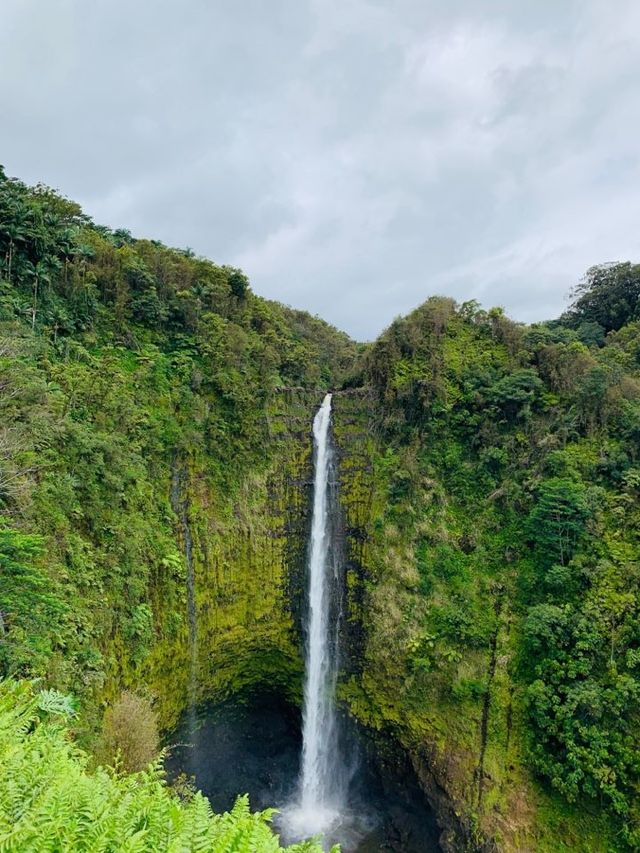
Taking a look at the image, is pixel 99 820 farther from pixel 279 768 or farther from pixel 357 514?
pixel 279 768

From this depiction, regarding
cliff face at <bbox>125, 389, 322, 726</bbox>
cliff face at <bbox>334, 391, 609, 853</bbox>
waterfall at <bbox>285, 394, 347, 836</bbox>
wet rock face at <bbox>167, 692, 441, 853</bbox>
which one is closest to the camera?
cliff face at <bbox>334, 391, 609, 853</bbox>

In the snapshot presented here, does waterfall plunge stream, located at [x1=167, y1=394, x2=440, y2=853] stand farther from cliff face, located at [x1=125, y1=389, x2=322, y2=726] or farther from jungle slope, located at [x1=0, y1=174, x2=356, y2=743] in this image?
jungle slope, located at [x1=0, y1=174, x2=356, y2=743]

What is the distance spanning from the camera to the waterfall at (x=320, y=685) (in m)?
14.4

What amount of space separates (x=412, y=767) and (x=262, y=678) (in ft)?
19.0

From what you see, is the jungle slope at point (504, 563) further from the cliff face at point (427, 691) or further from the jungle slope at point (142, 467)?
the jungle slope at point (142, 467)

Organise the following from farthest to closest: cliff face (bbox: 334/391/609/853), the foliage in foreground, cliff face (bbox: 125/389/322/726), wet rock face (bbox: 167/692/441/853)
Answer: cliff face (bbox: 125/389/322/726)
wet rock face (bbox: 167/692/441/853)
cliff face (bbox: 334/391/609/853)
the foliage in foreground

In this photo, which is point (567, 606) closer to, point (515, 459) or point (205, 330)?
point (515, 459)

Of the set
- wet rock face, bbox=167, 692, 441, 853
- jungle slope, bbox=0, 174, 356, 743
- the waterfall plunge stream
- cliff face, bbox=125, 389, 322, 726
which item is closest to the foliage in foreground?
jungle slope, bbox=0, 174, 356, 743

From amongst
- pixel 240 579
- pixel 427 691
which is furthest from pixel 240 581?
pixel 427 691

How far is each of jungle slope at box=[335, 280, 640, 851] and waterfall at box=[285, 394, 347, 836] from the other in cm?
78

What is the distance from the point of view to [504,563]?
14695mm

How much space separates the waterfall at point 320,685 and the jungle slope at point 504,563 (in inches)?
30.6

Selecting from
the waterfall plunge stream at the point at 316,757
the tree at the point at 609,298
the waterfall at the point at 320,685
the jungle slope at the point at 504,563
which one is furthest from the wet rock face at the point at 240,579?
the tree at the point at 609,298

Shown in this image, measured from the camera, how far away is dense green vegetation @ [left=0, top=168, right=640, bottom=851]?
10.4 meters
